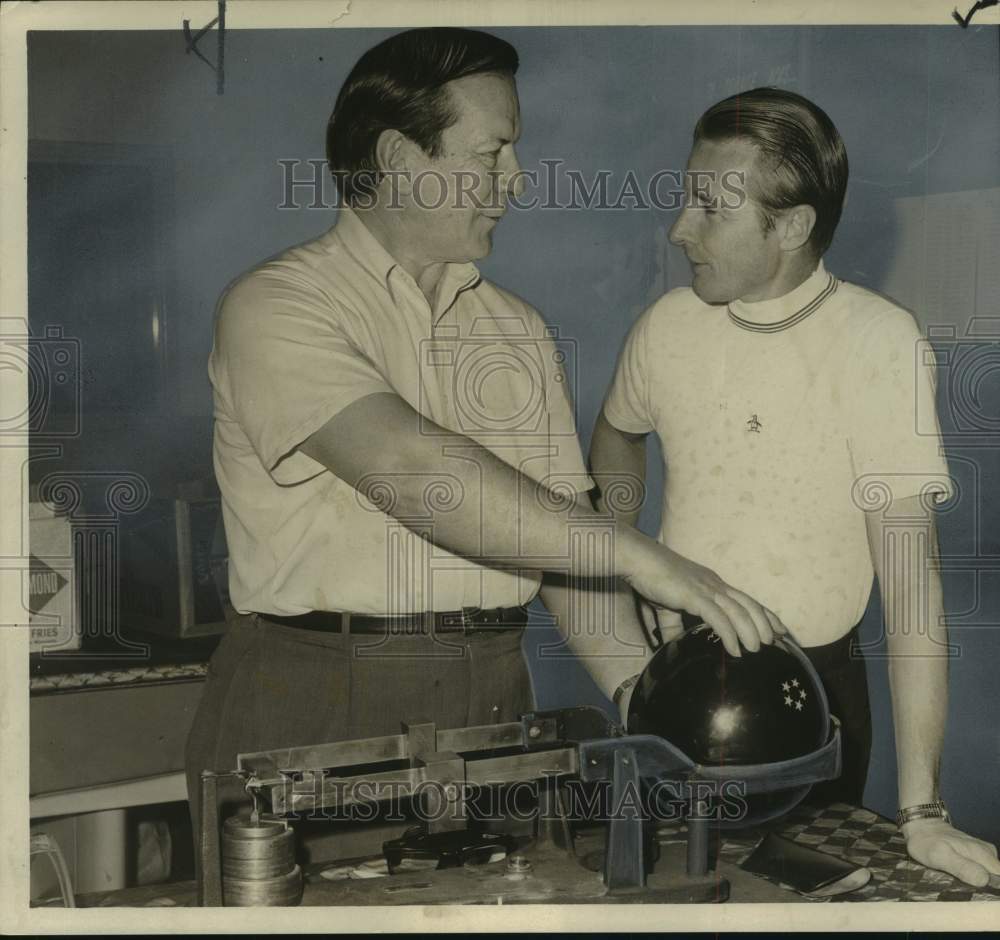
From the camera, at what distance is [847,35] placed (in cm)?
276

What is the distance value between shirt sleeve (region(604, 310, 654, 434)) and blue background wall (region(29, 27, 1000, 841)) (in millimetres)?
26

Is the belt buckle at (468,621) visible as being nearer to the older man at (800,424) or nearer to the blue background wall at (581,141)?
the blue background wall at (581,141)

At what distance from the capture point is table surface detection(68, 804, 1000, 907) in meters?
2.48

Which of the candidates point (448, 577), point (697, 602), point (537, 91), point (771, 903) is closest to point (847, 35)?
point (537, 91)

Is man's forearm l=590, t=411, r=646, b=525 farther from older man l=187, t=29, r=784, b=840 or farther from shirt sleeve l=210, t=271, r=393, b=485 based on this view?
shirt sleeve l=210, t=271, r=393, b=485

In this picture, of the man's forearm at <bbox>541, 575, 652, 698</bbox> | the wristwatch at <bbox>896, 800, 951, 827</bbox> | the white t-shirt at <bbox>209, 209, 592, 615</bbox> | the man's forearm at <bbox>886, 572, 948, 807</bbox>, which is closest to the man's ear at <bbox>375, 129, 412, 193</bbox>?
the white t-shirt at <bbox>209, 209, 592, 615</bbox>

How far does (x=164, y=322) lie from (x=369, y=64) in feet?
2.35

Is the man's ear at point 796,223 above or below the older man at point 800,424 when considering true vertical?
above

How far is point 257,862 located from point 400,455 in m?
0.84

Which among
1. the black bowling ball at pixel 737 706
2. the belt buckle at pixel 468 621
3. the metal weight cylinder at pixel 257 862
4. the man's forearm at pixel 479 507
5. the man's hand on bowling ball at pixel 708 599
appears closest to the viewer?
the metal weight cylinder at pixel 257 862

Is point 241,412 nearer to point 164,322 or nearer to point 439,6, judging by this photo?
point 164,322

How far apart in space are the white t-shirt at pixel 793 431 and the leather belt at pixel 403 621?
44cm

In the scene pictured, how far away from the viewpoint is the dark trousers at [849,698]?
9.05 ft

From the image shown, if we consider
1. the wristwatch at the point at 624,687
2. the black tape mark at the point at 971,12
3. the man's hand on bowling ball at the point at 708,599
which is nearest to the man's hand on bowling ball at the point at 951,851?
the man's hand on bowling ball at the point at 708,599
